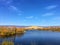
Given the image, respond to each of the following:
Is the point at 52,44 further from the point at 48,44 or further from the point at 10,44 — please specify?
the point at 10,44

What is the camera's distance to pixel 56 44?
12961mm

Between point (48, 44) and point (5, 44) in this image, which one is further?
point (48, 44)

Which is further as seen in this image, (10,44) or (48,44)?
(48,44)

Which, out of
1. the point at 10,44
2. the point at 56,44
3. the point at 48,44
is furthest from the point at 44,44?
the point at 10,44

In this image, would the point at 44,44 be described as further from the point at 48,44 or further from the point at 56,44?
the point at 56,44

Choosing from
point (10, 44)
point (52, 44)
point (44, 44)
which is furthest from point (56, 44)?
point (10, 44)

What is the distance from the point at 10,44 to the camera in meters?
8.55

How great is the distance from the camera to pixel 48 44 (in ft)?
42.5

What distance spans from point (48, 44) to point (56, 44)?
917 mm

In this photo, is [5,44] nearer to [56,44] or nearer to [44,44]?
[44,44]

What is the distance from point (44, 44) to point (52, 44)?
903 millimetres

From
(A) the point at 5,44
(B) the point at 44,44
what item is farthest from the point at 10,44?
(B) the point at 44,44

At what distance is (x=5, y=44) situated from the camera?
8547 mm

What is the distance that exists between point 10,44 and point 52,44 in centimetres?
599
